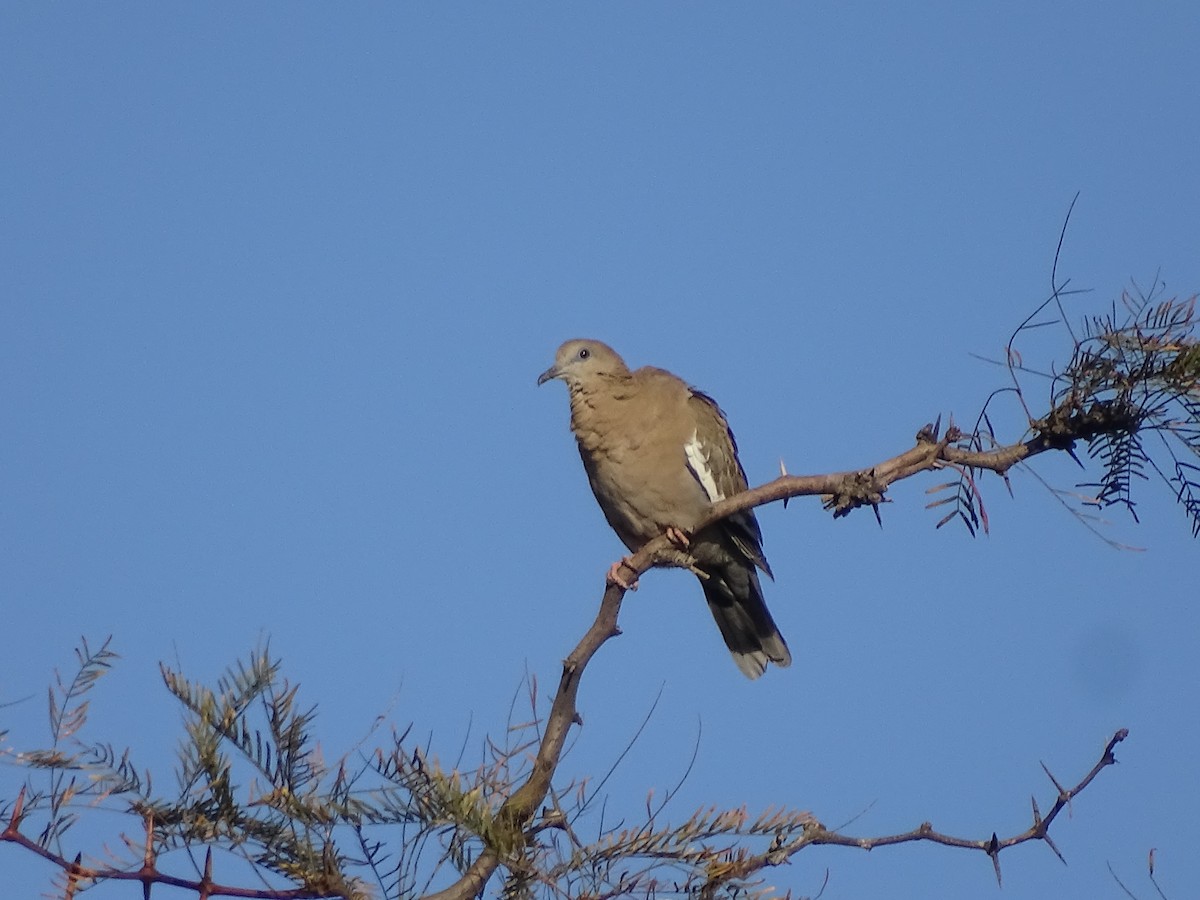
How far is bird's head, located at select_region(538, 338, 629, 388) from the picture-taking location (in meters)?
5.34

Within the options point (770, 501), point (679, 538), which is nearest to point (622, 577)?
point (770, 501)

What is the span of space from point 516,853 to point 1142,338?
1547 millimetres

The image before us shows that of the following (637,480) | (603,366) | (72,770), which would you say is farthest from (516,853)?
(603,366)

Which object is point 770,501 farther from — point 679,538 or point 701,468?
point 701,468

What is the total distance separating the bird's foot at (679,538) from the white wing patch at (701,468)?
247 mm

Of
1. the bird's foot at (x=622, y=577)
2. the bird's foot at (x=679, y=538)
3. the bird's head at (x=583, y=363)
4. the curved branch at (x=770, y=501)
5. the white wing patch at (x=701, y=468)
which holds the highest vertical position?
the bird's head at (x=583, y=363)

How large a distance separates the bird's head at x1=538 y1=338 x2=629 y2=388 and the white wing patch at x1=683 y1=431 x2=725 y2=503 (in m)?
0.44

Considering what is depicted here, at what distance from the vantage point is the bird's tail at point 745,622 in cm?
538

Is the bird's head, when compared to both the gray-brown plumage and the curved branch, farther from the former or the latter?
the curved branch

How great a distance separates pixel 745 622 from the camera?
550 cm

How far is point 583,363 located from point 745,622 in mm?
1264

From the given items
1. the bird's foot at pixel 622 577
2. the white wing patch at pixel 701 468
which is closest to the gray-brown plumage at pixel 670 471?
the white wing patch at pixel 701 468

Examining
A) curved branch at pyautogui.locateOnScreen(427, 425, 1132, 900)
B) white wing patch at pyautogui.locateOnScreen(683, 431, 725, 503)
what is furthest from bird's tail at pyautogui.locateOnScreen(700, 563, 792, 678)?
curved branch at pyautogui.locateOnScreen(427, 425, 1132, 900)

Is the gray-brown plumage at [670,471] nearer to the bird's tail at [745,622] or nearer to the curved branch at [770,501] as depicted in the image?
the bird's tail at [745,622]
